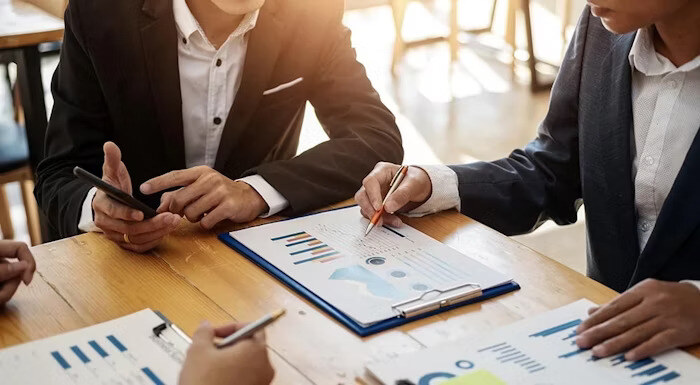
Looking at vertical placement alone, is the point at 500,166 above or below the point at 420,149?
above

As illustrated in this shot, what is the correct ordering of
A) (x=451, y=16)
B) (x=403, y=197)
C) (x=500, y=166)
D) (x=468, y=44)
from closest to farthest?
(x=403, y=197) → (x=500, y=166) → (x=451, y=16) → (x=468, y=44)

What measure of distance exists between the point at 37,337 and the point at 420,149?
3106mm

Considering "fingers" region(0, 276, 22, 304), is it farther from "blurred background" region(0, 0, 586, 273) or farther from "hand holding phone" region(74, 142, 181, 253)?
"blurred background" region(0, 0, 586, 273)

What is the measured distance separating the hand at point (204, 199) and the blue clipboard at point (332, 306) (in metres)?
0.07

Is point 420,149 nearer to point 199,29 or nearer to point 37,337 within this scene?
point 199,29

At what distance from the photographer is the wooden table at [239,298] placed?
1092 millimetres

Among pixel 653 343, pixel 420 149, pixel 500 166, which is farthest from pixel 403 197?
pixel 420 149

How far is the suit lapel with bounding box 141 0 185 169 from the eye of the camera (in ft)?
5.35

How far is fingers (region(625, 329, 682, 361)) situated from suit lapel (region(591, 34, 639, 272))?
18.3 inches

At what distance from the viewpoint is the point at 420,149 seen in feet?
13.5

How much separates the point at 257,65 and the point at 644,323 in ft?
3.04

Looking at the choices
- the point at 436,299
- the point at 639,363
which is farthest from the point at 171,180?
the point at 639,363

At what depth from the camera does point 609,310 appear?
1099 mm

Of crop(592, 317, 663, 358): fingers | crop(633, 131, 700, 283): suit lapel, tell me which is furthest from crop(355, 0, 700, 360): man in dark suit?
crop(592, 317, 663, 358): fingers
